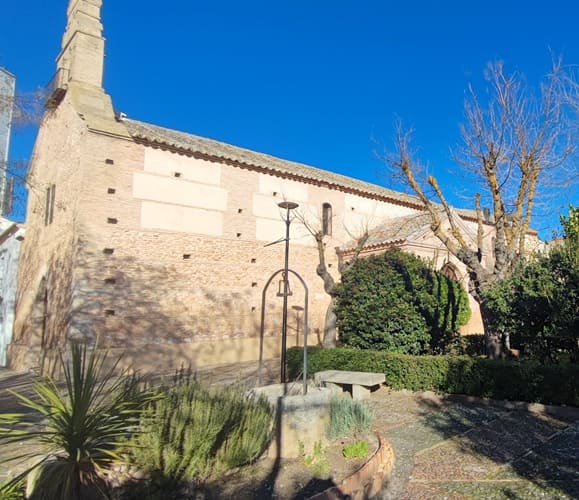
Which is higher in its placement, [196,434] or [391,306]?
[391,306]

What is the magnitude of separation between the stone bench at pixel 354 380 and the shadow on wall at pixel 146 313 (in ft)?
17.4

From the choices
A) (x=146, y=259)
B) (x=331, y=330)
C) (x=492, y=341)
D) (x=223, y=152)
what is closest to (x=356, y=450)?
(x=492, y=341)

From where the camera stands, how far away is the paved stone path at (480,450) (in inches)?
189

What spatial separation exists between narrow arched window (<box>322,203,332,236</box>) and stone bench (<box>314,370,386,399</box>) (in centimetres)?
933

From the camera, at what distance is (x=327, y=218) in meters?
19.0

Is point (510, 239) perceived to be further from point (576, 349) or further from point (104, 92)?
point (104, 92)

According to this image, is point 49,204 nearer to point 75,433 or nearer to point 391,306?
point 391,306

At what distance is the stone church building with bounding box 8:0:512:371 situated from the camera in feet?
43.9

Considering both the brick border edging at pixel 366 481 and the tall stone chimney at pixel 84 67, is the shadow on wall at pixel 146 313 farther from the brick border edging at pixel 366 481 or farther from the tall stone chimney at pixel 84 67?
the brick border edging at pixel 366 481

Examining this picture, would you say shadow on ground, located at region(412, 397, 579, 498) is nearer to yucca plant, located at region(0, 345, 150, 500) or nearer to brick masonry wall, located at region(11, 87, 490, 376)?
yucca plant, located at region(0, 345, 150, 500)

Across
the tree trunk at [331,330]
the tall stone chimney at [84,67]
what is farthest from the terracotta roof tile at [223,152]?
the tree trunk at [331,330]

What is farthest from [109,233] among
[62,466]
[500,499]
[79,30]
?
[500,499]

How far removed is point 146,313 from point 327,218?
8748 millimetres

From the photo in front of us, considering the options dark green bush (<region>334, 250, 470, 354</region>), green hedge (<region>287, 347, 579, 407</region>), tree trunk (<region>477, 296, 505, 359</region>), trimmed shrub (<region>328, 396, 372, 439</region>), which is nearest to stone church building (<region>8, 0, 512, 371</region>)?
dark green bush (<region>334, 250, 470, 354</region>)
